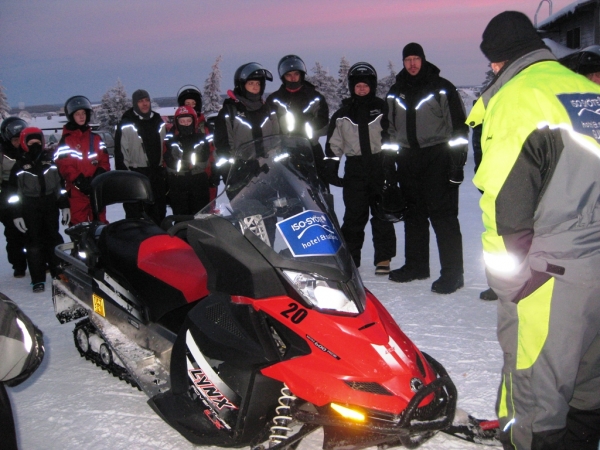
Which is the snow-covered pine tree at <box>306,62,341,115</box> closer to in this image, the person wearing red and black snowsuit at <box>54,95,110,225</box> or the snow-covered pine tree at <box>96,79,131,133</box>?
the snow-covered pine tree at <box>96,79,131,133</box>

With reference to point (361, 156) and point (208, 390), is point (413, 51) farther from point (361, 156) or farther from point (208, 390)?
point (208, 390)

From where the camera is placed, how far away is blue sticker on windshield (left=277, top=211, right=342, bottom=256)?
2.27 m

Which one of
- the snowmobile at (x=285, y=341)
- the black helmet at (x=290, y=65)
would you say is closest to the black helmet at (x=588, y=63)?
the black helmet at (x=290, y=65)

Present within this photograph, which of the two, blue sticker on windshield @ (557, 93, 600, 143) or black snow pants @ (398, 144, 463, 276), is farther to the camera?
black snow pants @ (398, 144, 463, 276)

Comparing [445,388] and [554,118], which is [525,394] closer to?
A: [445,388]

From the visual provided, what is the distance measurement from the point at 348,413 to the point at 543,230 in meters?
0.99

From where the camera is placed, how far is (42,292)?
18.0 feet

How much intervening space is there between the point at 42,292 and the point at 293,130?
2967 millimetres

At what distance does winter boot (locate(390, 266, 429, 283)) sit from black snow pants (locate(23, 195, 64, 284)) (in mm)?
3374

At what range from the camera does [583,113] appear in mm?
1932

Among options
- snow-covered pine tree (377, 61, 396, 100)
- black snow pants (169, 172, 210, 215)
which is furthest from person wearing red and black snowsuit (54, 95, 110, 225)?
snow-covered pine tree (377, 61, 396, 100)

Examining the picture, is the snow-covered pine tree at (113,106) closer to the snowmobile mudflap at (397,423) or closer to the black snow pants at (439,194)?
the black snow pants at (439,194)

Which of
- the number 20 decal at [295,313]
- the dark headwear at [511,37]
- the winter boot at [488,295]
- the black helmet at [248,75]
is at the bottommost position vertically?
the winter boot at [488,295]

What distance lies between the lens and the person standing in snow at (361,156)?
5290mm
